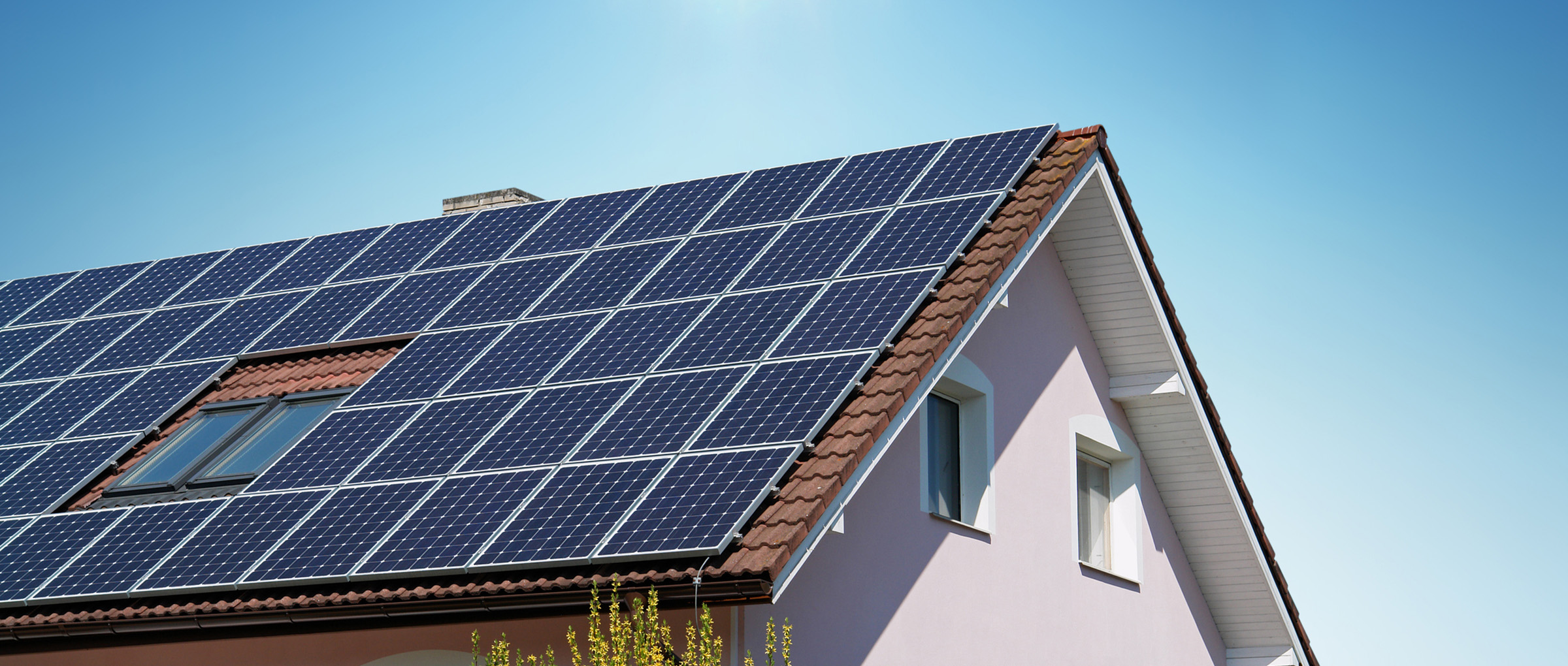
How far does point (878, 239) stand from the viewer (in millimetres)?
13898

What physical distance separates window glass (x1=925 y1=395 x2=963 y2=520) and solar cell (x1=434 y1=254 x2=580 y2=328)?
3.84 metres

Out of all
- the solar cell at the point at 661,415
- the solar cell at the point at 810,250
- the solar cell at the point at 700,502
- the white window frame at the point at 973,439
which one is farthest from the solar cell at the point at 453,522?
the white window frame at the point at 973,439

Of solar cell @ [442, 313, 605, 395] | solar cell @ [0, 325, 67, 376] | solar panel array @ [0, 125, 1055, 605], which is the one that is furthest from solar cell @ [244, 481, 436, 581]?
solar cell @ [0, 325, 67, 376]

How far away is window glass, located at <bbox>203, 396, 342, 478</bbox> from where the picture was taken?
13703 millimetres

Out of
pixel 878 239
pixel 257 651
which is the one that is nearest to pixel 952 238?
pixel 878 239

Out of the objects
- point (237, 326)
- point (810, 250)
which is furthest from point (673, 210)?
point (237, 326)

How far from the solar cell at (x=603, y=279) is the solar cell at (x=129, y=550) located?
3.49 meters

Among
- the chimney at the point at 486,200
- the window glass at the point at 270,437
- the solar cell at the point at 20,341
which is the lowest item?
the window glass at the point at 270,437

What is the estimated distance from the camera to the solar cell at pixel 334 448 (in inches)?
492

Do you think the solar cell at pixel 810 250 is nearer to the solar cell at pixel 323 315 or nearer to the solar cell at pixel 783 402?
the solar cell at pixel 783 402

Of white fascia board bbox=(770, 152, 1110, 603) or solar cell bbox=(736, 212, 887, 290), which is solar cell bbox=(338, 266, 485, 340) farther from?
white fascia board bbox=(770, 152, 1110, 603)

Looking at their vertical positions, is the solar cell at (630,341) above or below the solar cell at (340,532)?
above

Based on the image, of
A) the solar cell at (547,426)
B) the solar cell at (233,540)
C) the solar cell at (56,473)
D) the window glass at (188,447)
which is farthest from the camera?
the window glass at (188,447)

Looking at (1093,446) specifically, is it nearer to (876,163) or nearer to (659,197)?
(876,163)
